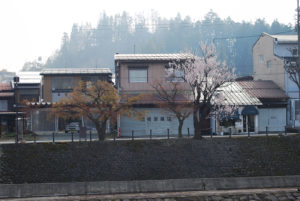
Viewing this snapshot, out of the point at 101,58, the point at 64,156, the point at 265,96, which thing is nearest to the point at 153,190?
the point at 64,156

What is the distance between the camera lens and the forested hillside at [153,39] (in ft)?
335

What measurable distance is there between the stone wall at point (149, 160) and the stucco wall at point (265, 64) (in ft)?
38.3

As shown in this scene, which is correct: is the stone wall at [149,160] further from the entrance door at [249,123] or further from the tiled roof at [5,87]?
the tiled roof at [5,87]

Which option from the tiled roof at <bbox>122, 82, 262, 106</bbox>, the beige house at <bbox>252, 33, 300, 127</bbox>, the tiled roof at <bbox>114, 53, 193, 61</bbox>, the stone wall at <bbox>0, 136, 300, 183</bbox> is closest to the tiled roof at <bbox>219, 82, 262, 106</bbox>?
the tiled roof at <bbox>122, 82, 262, 106</bbox>

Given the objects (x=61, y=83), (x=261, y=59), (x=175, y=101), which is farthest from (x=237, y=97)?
(x=61, y=83)

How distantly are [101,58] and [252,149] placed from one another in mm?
106782

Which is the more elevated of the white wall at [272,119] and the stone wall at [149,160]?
the white wall at [272,119]

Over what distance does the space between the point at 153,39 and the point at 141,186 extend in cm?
9821

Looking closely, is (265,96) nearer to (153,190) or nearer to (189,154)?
(189,154)

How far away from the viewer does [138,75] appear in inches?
1252

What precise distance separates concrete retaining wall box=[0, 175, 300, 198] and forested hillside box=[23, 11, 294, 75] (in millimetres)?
72087

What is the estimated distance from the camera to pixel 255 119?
3178 centimetres

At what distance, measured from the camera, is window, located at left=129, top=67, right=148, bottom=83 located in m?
31.7

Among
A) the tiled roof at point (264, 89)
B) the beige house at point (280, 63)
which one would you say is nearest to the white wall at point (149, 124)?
the tiled roof at point (264, 89)
